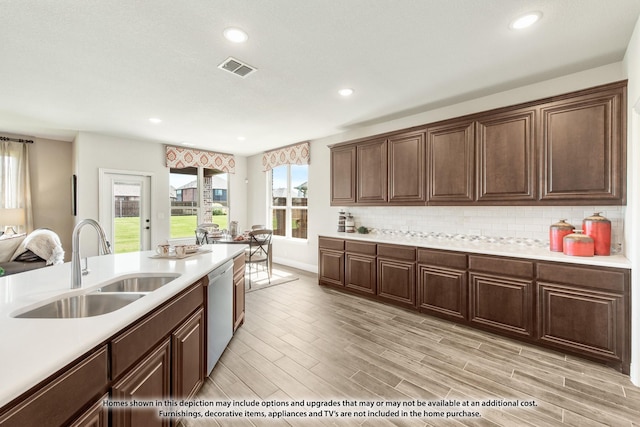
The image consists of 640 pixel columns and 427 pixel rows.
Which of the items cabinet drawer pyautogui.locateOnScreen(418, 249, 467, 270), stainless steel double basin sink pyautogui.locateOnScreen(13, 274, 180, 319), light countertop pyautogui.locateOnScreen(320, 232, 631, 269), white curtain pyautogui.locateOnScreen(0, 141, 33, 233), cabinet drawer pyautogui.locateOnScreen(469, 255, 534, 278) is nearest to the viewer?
stainless steel double basin sink pyautogui.locateOnScreen(13, 274, 180, 319)

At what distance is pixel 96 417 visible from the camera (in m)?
1.02

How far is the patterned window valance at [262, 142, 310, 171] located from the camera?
18.6 ft

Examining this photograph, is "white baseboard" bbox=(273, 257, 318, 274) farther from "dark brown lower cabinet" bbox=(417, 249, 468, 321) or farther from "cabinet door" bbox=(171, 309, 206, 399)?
"cabinet door" bbox=(171, 309, 206, 399)

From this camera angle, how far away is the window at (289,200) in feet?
19.9

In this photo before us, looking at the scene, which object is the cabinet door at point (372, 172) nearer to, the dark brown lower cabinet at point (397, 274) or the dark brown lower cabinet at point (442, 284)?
the dark brown lower cabinet at point (397, 274)

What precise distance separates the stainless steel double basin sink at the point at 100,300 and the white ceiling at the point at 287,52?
1.88m

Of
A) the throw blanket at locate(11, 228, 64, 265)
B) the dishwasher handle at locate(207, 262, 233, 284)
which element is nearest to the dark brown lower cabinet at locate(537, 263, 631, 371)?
the dishwasher handle at locate(207, 262, 233, 284)

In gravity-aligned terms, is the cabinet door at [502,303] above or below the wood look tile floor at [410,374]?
above

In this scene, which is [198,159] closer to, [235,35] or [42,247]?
Answer: [42,247]

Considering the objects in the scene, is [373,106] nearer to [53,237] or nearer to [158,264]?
[158,264]

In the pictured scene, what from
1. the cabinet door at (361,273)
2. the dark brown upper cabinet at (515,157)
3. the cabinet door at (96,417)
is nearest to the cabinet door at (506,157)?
the dark brown upper cabinet at (515,157)

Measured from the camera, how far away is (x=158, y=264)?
2.16 meters

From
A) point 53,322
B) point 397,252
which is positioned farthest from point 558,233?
point 53,322

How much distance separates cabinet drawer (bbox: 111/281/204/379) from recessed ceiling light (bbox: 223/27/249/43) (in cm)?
195
